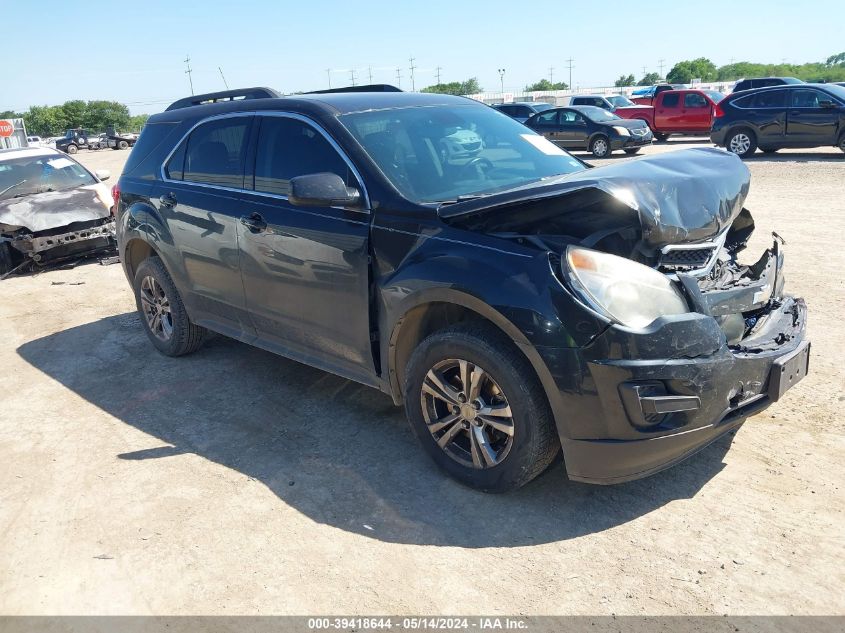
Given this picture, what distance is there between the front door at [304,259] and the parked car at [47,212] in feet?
19.5

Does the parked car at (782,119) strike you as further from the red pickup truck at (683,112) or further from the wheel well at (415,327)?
the wheel well at (415,327)

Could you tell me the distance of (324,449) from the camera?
4117 mm

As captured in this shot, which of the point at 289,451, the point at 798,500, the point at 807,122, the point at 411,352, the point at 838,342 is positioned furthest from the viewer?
the point at 807,122

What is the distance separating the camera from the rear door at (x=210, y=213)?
4668mm

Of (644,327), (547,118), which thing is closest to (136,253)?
(644,327)

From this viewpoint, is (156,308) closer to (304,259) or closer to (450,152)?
(304,259)

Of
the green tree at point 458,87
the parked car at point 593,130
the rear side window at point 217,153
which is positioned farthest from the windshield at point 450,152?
the green tree at point 458,87

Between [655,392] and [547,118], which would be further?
[547,118]

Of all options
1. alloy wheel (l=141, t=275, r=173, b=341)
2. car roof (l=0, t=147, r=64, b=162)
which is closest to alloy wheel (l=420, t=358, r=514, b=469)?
alloy wheel (l=141, t=275, r=173, b=341)

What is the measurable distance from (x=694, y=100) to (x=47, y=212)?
19948 millimetres

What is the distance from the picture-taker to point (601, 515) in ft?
10.8

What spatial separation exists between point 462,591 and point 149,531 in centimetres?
160

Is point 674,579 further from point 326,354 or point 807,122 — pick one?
point 807,122

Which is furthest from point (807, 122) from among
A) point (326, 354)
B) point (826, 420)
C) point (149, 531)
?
point (149, 531)
